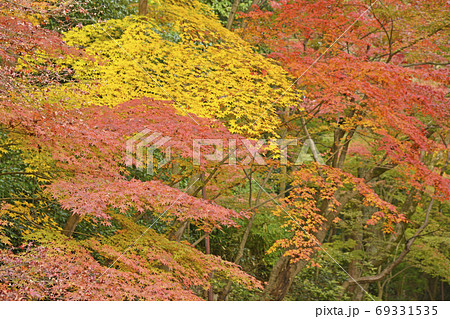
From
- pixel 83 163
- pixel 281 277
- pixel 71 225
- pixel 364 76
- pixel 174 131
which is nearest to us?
pixel 83 163

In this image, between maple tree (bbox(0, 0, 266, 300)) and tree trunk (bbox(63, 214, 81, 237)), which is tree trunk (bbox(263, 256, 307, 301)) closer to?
maple tree (bbox(0, 0, 266, 300))

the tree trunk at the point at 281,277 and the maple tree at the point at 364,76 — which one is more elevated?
the maple tree at the point at 364,76

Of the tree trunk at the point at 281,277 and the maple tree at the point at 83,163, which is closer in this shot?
the maple tree at the point at 83,163

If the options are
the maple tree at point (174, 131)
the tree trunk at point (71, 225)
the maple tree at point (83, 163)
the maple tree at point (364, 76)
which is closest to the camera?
the maple tree at point (83, 163)

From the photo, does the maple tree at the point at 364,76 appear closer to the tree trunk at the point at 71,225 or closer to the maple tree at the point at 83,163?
the maple tree at the point at 83,163

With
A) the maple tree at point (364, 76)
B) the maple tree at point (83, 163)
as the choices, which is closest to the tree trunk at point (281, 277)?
the maple tree at point (364, 76)

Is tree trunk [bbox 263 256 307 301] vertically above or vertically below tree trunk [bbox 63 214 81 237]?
below

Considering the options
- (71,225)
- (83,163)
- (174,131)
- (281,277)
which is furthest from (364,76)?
(71,225)

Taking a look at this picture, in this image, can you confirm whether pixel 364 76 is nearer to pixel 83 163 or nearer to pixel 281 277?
pixel 281 277

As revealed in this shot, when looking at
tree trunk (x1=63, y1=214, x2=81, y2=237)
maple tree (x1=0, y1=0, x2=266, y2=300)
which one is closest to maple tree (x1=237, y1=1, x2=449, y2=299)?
maple tree (x1=0, y1=0, x2=266, y2=300)

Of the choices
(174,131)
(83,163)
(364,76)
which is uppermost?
(364,76)

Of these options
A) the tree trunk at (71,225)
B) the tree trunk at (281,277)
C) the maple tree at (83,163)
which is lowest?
the tree trunk at (281,277)

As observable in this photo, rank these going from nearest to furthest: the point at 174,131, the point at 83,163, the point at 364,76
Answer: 1. the point at 83,163
2. the point at 174,131
3. the point at 364,76

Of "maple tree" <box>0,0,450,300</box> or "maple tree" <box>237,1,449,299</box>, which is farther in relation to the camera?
"maple tree" <box>237,1,449,299</box>
